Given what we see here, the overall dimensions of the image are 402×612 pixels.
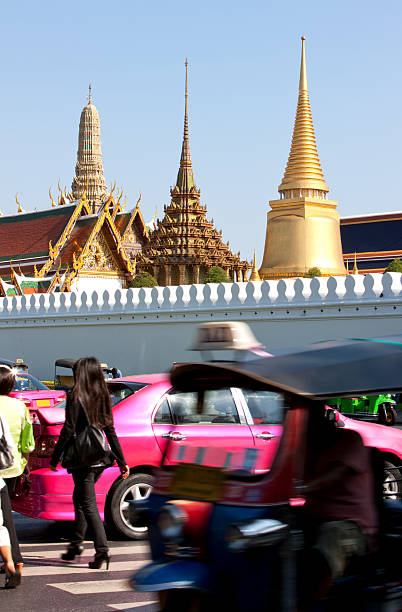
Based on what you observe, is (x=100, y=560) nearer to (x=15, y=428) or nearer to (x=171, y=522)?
(x=15, y=428)

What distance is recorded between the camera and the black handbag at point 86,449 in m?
5.29

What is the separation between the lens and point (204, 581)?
3156 millimetres

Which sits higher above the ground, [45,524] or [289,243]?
[289,243]

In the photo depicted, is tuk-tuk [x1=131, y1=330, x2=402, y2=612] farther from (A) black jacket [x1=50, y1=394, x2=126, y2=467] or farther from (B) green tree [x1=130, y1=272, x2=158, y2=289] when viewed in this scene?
(B) green tree [x1=130, y1=272, x2=158, y2=289]

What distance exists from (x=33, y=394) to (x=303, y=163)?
2708 centimetres

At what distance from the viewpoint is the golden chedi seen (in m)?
35.2

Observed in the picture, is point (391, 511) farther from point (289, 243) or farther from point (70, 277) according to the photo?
point (70, 277)

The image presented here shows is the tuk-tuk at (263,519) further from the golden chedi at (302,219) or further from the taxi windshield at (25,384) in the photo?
the golden chedi at (302,219)

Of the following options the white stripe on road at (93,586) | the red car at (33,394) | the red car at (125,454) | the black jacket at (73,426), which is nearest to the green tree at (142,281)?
the red car at (33,394)

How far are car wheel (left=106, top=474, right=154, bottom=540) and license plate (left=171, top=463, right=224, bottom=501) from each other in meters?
2.60

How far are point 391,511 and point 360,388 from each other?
0.61 meters

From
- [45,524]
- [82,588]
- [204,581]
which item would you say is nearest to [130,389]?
[45,524]

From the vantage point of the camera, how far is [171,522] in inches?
135

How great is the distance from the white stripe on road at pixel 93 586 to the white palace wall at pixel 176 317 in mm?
11770
